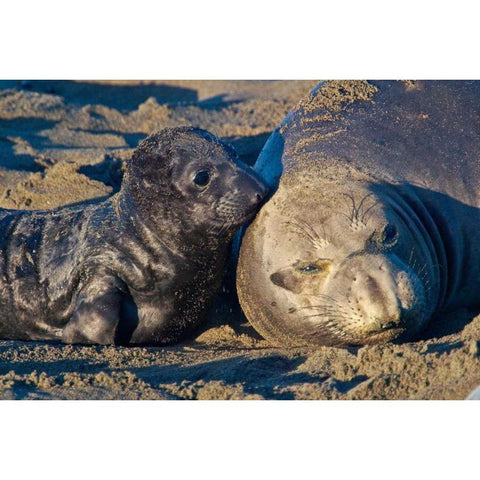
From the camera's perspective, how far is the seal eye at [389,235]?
17.0 ft

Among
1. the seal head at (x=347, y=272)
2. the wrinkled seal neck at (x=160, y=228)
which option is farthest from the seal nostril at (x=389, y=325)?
the wrinkled seal neck at (x=160, y=228)

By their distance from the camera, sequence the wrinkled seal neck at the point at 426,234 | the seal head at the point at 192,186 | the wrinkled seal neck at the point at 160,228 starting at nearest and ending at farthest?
1. the wrinkled seal neck at the point at 426,234
2. the seal head at the point at 192,186
3. the wrinkled seal neck at the point at 160,228

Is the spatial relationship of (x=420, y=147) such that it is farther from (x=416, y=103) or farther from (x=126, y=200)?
(x=126, y=200)

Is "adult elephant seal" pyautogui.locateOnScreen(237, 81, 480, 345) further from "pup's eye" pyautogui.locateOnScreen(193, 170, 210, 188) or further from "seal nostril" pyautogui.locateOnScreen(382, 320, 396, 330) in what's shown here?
"pup's eye" pyautogui.locateOnScreen(193, 170, 210, 188)

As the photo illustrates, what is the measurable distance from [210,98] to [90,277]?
5118mm

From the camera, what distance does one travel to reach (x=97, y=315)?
573 centimetres

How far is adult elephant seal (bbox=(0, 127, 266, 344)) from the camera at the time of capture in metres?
5.70

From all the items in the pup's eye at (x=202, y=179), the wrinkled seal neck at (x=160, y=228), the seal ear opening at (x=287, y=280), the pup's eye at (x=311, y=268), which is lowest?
the seal ear opening at (x=287, y=280)

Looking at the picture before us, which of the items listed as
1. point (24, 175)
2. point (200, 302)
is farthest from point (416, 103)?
point (24, 175)

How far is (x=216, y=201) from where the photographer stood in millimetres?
5629

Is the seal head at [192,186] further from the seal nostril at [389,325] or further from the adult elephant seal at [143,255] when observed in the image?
the seal nostril at [389,325]

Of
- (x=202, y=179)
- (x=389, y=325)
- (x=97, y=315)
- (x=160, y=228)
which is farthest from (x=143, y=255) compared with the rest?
(x=389, y=325)

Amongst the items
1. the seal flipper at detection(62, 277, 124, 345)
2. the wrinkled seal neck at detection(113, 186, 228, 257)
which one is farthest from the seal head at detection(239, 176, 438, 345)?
the seal flipper at detection(62, 277, 124, 345)

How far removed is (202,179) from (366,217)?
106cm
